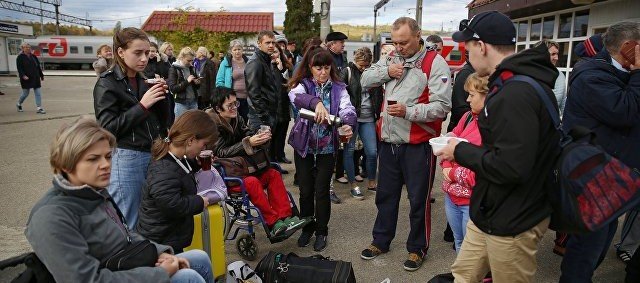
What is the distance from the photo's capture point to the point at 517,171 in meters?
1.94

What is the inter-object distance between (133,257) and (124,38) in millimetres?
1599

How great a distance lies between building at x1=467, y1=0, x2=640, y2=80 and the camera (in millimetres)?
9041

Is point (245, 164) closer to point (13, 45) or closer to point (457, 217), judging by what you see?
point (457, 217)

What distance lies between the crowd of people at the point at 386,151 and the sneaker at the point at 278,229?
13 mm

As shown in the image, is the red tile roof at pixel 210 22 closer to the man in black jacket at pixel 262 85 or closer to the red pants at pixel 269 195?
the man in black jacket at pixel 262 85

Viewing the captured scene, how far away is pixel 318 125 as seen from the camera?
3924 mm

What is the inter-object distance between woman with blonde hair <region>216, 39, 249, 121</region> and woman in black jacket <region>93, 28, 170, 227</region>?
152 inches

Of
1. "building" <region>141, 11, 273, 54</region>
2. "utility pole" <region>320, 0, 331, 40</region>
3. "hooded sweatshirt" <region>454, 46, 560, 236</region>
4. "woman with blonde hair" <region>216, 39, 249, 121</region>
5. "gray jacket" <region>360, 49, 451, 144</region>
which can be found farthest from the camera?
"building" <region>141, 11, 273, 54</region>

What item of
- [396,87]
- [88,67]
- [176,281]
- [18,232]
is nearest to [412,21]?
[396,87]

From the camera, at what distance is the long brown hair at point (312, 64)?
391 cm

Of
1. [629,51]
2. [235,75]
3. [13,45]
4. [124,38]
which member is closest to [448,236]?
[629,51]

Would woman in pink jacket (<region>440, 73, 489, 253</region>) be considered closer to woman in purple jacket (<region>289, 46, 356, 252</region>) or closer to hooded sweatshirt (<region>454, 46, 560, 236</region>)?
hooded sweatshirt (<region>454, 46, 560, 236</region>)

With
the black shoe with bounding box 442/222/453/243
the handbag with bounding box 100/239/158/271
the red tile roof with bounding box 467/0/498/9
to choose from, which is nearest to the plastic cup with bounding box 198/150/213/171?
the handbag with bounding box 100/239/158/271

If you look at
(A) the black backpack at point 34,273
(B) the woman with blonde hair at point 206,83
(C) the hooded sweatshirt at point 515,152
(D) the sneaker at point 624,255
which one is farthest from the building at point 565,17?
(A) the black backpack at point 34,273
